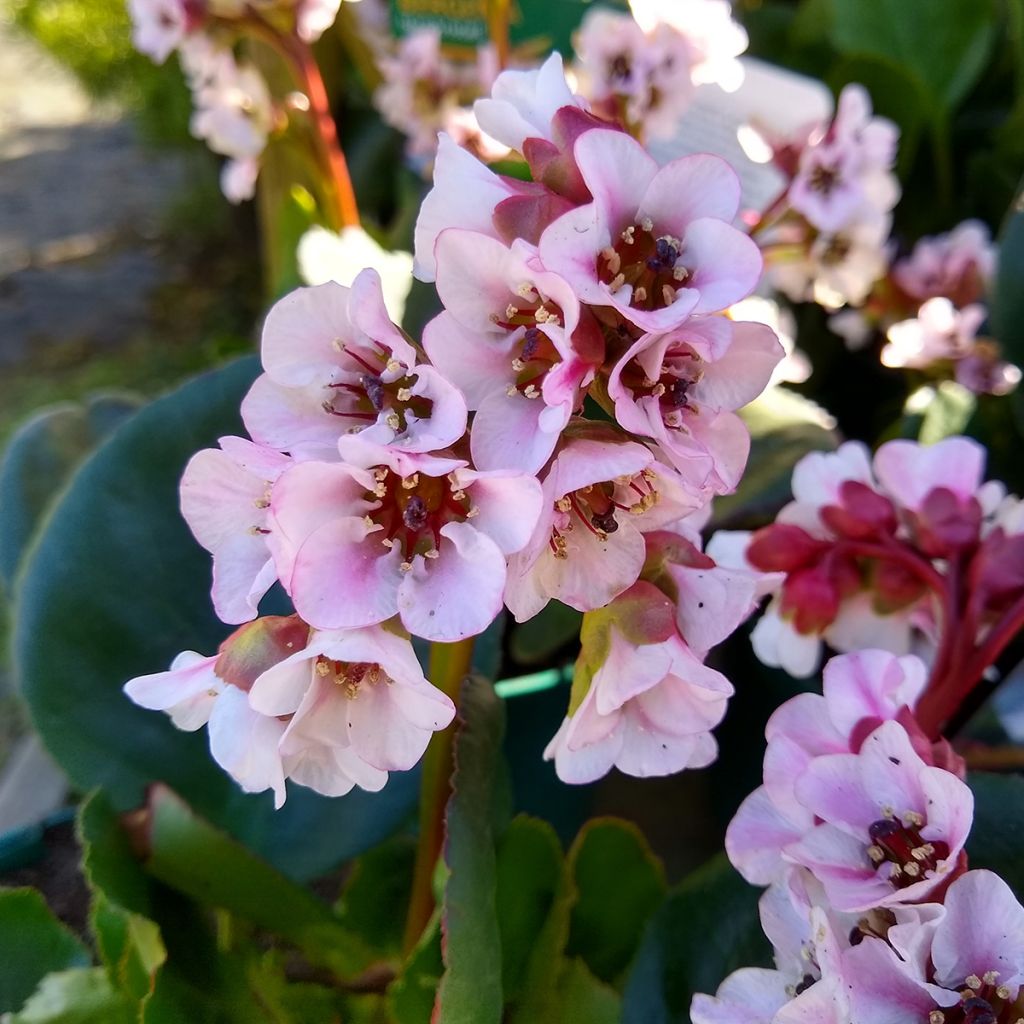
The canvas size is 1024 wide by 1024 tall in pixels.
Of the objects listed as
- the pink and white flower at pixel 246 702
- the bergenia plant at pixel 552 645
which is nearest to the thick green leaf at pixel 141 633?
the bergenia plant at pixel 552 645

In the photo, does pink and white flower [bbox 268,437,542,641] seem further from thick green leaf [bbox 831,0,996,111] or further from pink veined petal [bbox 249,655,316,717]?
thick green leaf [bbox 831,0,996,111]

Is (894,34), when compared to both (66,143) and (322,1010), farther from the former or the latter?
(66,143)

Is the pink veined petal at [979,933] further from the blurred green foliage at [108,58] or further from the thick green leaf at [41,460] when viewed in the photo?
the blurred green foliage at [108,58]

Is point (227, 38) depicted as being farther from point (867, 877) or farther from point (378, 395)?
point (867, 877)

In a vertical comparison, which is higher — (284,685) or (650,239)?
(650,239)

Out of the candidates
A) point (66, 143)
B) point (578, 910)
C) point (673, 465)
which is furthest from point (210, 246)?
point (673, 465)

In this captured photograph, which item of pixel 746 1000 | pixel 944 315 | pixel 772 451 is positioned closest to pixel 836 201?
pixel 944 315

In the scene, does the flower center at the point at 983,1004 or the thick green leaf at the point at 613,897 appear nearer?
the flower center at the point at 983,1004
